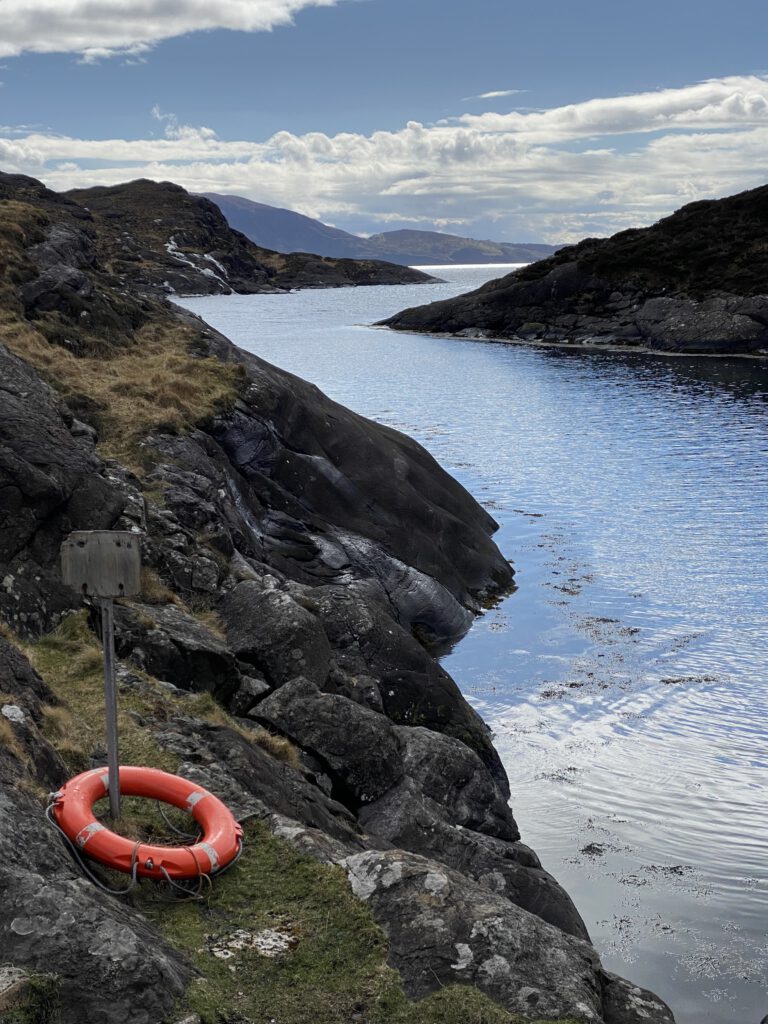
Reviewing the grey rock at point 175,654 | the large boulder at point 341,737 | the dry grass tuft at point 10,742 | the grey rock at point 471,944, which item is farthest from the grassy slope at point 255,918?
the dry grass tuft at point 10,742

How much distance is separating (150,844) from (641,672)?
1998cm

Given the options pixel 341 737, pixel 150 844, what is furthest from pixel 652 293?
pixel 150 844

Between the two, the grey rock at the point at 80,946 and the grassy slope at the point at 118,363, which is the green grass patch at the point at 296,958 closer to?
the grey rock at the point at 80,946

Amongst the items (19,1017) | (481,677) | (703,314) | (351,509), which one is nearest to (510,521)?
(351,509)

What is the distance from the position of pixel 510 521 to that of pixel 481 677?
1674 centimetres

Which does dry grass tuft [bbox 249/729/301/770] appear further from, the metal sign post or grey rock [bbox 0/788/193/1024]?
grey rock [bbox 0/788/193/1024]

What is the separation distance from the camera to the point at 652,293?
380 feet

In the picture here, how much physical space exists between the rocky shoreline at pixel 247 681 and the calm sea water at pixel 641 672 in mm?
1905

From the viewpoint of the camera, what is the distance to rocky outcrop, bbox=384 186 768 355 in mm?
106750

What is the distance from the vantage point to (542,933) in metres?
10.4

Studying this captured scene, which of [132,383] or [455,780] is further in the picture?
[132,383]

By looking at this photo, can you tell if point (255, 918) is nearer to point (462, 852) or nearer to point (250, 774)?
point (250, 774)

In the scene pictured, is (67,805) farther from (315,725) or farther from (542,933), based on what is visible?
(315,725)

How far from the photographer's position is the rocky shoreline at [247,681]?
873 cm
